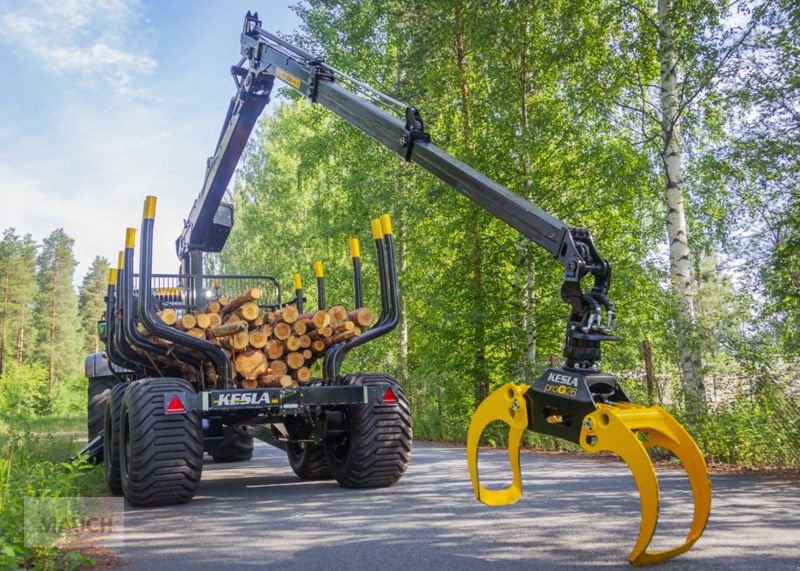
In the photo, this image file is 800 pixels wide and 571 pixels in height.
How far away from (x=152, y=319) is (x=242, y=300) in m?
1.18

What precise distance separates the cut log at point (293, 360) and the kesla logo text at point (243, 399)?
3.28 feet

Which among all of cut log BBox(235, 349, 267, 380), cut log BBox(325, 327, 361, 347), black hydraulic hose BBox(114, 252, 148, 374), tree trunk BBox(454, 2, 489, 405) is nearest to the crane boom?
black hydraulic hose BBox(114, 252, 148, 374)

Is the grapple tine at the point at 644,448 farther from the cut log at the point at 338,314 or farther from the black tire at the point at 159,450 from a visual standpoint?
the cut log at the point at 338,314

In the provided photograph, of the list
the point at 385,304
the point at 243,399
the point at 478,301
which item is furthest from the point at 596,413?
the point at 478,301

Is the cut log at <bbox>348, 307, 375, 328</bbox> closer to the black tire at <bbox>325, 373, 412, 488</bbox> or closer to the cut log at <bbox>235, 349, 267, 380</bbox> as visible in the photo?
the black tire at <bbox>325, 373, 412, 488</bbox>

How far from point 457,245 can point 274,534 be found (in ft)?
32.3

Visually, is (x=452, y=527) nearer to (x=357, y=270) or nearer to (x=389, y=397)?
(x=389, y=397)

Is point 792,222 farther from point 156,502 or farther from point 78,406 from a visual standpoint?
point 78,406

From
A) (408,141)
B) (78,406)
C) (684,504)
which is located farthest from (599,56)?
(78,406)

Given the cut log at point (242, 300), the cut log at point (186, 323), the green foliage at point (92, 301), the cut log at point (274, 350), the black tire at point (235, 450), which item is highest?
the green foliage at point (92, 301)

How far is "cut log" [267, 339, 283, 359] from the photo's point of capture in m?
7.59

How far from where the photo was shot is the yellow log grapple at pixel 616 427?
11.5 feet

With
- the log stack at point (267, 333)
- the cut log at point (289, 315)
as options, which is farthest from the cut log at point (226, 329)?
the cut log at point (289, 315)

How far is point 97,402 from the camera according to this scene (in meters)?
11.1
